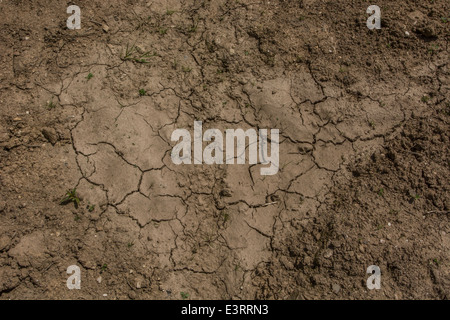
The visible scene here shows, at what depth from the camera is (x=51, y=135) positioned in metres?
3.41

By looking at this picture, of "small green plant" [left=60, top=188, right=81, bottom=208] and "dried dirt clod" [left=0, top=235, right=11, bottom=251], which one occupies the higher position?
"small green plant" [left=60, top=188, right=81, bottom=208]

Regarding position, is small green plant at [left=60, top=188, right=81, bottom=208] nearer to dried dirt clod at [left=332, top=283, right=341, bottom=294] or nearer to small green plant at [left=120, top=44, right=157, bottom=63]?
small green plant at [left=120, top=44, right=157, bottom=63]

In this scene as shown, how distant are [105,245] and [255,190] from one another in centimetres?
141

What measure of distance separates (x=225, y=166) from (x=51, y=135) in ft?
5.40

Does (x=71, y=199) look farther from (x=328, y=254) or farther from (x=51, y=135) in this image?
(x=328, y=254)

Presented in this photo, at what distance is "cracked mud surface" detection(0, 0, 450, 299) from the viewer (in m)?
3.12

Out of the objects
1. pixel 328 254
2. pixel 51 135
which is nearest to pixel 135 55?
pixel 51 135

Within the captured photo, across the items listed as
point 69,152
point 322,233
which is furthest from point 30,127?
point 322,233

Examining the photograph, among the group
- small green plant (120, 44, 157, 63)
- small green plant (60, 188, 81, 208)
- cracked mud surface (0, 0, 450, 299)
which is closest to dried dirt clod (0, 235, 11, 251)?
cracked mud surface (0, 0, 450, 299)

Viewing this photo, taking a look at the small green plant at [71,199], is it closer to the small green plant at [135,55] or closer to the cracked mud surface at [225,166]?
the cracked mud surface at [225,166]

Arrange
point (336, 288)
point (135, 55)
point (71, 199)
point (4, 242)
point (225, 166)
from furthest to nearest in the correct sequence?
1. point (135, 55)
2. point (225, 166)
3. point (71, 199)
4. point (4, 242)
5. point (336, 288)

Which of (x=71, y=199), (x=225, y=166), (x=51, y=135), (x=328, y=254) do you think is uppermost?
(x=51, y=135)

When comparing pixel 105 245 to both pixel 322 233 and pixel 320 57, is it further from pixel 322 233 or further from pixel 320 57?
pixel 320 57

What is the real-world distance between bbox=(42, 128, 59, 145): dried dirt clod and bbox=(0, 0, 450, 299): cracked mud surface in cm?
2
